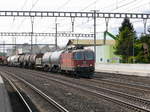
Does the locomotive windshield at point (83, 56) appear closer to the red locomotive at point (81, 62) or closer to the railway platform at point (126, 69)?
the red locomotive at point (81, 62)

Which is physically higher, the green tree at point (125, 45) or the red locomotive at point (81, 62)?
the green tree at point (125, 45)

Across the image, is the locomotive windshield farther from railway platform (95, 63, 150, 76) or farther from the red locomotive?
railway platform (95, 63, 150, 76)

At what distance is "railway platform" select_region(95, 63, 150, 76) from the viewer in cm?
4006

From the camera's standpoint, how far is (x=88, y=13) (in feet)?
164

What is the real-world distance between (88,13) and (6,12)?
10483 mm

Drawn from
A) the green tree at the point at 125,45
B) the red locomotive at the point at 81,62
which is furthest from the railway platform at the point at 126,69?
the green tree at the point at 125,45

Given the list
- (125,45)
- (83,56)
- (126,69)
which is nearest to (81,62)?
(83,56)

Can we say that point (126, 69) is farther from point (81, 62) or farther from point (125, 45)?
point (125, 45)

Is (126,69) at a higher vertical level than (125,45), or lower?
lower

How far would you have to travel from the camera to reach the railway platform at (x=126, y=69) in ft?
131

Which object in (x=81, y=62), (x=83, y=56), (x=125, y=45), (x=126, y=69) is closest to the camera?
(x=81, y=62)

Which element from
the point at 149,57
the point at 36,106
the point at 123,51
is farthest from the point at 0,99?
the point at 123,51

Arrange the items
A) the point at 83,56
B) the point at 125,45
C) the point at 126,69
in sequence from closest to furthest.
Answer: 1. the point at 83,56
2. the point at 126,69
3. the point at 125,45

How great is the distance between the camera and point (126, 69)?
45.7 metres
